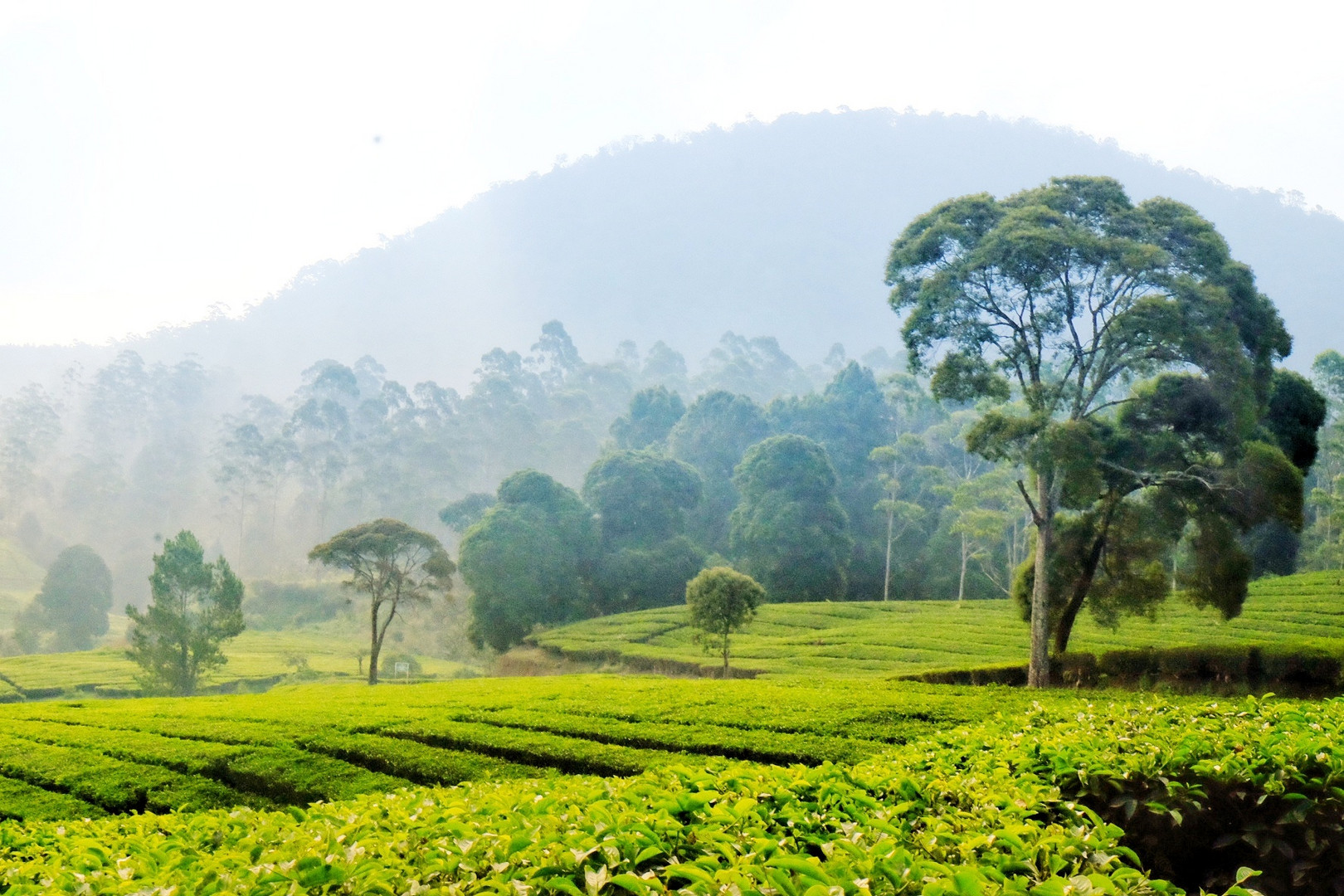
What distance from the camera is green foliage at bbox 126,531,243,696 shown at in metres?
31.0

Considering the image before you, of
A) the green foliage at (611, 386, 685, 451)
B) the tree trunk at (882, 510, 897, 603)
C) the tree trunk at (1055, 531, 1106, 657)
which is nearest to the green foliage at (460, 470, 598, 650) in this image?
the tree trunk at (882, 510, 897, 603)

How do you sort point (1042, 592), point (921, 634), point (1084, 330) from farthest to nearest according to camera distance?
point (921, 634)
point (1084, 330)
point (1042, 592)

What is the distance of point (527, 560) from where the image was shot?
137 feet

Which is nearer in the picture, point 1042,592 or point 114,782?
point 114,782

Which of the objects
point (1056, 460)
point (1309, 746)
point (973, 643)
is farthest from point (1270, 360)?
point (1309, 746)

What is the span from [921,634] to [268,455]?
2665 inches

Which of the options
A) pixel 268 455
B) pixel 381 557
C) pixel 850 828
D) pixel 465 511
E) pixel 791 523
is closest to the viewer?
pixel 850 828

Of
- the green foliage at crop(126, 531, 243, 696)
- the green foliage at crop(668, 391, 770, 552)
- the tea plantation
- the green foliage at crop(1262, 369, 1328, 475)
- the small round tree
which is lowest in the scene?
the green foliage at crop(126, 531, 243, 696)

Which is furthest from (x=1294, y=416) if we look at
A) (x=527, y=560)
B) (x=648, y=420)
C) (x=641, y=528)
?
(x=648, y=420)

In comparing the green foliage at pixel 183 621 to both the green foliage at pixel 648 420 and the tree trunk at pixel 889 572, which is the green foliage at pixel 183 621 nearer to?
the tree trunk at pixel 889 572

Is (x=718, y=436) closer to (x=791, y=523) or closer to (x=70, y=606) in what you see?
(x=791, y=523)

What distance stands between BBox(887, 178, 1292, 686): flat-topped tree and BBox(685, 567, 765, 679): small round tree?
348 inches

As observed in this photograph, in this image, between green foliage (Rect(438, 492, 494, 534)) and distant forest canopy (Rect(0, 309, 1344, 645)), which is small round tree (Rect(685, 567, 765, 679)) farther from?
green foliage (Rect(438, 492, 494, 534))

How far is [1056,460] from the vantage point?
16594mm
